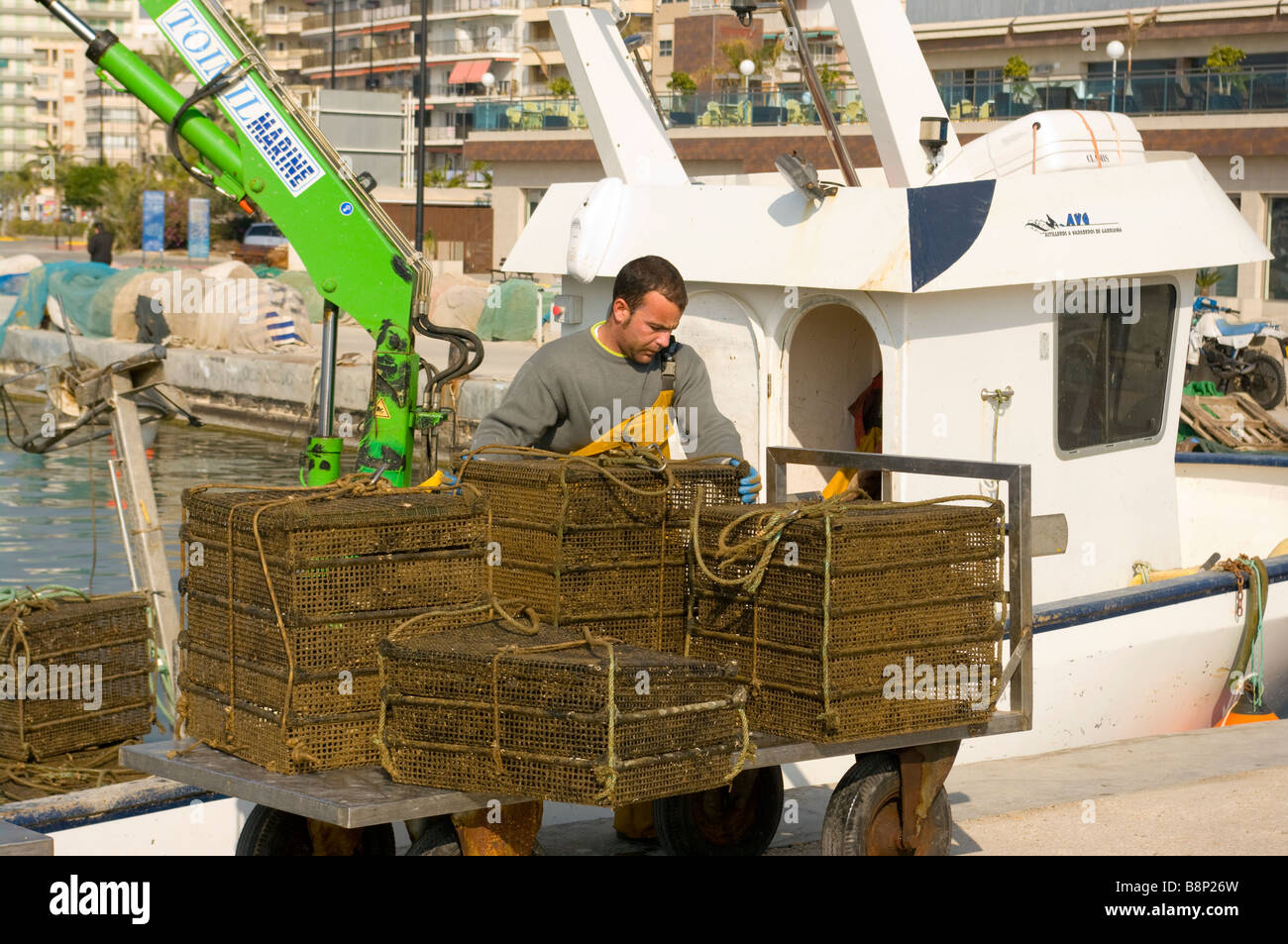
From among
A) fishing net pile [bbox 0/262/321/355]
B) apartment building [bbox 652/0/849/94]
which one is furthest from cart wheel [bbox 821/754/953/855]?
apartment building [bbox 652/0/849/94]

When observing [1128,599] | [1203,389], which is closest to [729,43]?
[1203,389]

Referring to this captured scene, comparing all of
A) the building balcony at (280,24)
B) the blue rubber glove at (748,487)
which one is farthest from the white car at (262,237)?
the blue rubber glove at (748,487)

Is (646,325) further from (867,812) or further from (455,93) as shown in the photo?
(455,93)

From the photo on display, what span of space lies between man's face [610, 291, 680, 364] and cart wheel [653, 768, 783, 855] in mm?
1462

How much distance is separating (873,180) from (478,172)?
6329 centimetres

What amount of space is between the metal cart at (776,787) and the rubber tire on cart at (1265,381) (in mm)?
18698

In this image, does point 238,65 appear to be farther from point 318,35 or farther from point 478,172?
point 318,35

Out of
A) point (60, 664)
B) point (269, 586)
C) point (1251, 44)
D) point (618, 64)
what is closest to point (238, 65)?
point (618, 64)

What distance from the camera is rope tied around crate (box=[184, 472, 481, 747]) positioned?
171 inches

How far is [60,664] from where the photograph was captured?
7.29 m

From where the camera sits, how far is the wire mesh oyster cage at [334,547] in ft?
14.2

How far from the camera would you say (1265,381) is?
23938 millimetres

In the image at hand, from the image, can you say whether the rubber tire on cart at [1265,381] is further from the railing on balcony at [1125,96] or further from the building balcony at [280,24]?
the building balcony at [280,24]

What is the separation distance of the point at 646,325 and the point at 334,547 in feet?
4.63
